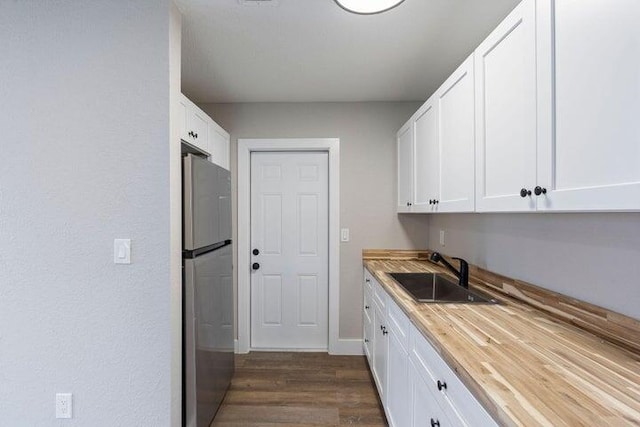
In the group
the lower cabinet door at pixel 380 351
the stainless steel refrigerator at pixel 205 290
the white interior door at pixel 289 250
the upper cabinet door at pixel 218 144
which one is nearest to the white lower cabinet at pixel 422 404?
the lower cabinet door at pixel 380 351

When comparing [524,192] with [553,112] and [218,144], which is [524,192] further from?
[218,144]

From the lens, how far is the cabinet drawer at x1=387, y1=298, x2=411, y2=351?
142 cm

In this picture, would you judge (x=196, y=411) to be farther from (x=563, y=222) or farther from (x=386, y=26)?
(x=386, y=26)

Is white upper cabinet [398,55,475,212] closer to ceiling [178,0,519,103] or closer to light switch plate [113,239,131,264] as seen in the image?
ceiling [178,0,519,103]

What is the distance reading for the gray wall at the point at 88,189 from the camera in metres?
1.47

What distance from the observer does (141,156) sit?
147cm

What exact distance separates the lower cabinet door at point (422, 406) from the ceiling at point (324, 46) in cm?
176

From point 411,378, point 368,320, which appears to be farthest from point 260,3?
point 368,320

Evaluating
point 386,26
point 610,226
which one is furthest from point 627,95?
point 386,26

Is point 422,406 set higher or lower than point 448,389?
Answer: lower

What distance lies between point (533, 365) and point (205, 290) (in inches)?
61.8

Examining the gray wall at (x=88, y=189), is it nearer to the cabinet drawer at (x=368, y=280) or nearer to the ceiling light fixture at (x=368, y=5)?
the ceiling light fixture at (x=368, y=5)

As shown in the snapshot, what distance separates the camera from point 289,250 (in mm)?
2930

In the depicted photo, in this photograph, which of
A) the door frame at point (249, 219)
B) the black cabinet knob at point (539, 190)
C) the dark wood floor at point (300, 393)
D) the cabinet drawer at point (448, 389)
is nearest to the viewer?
the cabinet drawer at point (448, 389)
